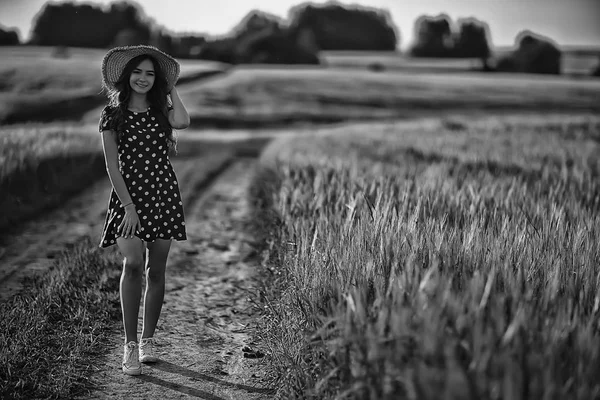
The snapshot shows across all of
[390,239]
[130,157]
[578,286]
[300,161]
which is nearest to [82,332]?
[130,157]

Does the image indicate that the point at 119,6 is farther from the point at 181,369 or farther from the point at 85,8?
the point at 181,369

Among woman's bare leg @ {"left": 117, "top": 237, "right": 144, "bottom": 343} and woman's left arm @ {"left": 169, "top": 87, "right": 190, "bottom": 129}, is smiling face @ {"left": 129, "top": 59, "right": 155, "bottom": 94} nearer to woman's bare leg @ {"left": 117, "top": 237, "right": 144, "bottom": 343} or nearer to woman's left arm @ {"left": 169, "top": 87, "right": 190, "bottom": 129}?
woman's left arm @ {"left": 169, "top": 87, "right": 190, "bottom": 129}

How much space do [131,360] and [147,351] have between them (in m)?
0.22

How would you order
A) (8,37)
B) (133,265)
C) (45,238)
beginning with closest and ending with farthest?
1. (133,265)
2. (45,238)
3. (8,37)

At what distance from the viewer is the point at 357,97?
3994 centimetres

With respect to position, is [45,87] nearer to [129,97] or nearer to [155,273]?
[129,97]

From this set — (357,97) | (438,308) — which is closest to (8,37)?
(357,97)

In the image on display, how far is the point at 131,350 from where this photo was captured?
351 cm

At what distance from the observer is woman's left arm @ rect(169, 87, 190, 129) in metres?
3.87

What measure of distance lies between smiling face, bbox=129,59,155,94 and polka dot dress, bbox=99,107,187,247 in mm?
153

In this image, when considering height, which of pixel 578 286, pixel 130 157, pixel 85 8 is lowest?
pixel 578 286

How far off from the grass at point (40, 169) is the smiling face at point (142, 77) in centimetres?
393

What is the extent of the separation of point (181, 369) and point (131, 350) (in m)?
0.32

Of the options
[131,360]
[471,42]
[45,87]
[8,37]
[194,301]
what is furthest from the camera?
[471,42]
